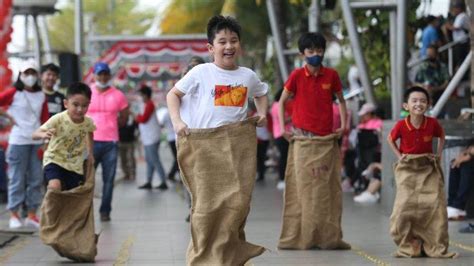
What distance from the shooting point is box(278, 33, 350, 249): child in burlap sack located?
11688mm

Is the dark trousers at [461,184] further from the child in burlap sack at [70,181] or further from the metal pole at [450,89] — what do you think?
the child in burlap sack at [70,181]

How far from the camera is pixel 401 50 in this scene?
17078 millimetres

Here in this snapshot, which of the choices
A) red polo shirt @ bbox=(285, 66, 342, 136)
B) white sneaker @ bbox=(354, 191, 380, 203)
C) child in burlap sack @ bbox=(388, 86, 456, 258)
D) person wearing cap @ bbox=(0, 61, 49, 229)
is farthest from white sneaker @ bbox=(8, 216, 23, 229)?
white sneaker @ bbox=(354, 191, 380, 203)

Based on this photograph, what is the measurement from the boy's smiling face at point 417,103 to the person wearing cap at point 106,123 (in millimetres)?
4835

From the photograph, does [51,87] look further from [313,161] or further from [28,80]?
[313,161]

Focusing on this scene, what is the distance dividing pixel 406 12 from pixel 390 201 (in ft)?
8.66

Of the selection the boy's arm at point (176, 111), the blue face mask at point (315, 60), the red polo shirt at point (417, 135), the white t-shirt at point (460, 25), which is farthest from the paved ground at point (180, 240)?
the white t-shirt at point (460, 25)

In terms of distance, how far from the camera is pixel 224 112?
906 centimetres

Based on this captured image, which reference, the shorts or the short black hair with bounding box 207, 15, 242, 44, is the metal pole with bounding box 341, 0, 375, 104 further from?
the short black hair with bounding box 207, 15, 242, 44

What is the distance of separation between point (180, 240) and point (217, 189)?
408 cm

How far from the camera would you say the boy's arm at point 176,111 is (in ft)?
29.2

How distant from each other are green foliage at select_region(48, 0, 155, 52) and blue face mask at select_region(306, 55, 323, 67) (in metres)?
68.7

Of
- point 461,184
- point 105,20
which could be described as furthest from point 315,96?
point 105,20

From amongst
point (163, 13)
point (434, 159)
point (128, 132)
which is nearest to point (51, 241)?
point (434, 159)
